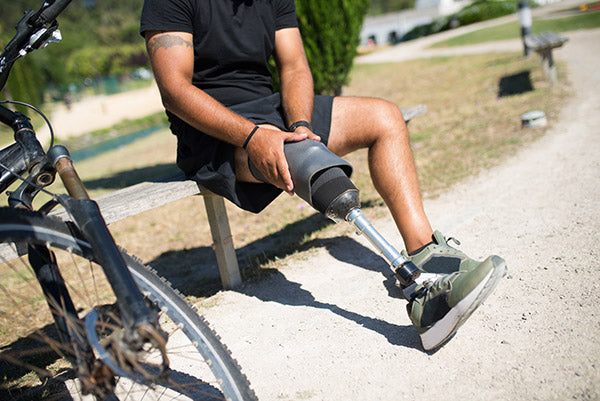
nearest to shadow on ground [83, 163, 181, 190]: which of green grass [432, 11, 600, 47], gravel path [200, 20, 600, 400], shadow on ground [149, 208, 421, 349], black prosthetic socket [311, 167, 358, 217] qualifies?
shadow on ground [149, 208, 421, 349]

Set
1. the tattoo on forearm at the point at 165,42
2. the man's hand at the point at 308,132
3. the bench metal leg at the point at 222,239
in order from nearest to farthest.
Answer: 1. the man's hand at the point at 308,132
2. the tattoo on forearm at the point at 165,42
3. the bench metal leg at the point at 222,239

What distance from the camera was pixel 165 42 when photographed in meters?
2.36

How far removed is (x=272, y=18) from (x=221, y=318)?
1.67 m

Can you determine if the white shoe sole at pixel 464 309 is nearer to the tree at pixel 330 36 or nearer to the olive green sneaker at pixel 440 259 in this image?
the olive green sneaker at pixel 440 259

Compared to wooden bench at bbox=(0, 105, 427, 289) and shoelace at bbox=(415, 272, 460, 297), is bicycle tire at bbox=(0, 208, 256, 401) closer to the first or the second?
wooden bench at bbox=(0, 105, 427, 289)

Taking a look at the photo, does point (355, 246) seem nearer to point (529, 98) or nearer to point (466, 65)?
point (529, 98)

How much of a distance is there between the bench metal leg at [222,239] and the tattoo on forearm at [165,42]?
2.97ft

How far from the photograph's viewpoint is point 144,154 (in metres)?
10.2

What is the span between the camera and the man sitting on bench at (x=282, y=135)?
1982 millimetres

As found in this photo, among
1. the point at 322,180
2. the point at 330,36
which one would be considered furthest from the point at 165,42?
the point at 330,36

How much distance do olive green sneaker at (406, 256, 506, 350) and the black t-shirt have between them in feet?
4.53

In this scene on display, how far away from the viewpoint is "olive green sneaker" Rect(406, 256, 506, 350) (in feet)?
5.88

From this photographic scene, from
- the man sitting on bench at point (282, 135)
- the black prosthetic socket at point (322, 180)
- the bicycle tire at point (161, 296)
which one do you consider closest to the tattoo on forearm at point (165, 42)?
the man sitting on bench at point (282, 135)

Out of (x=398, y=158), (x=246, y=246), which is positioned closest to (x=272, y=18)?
(x=398, y=158)
